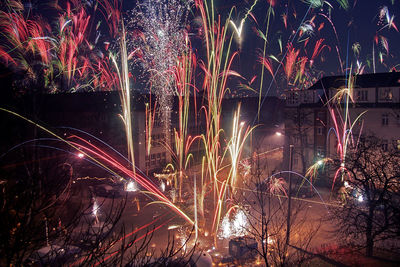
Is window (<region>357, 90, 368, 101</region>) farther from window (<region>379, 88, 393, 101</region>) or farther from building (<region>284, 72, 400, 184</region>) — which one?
window (<region>379, 88, 393, 101</region>)

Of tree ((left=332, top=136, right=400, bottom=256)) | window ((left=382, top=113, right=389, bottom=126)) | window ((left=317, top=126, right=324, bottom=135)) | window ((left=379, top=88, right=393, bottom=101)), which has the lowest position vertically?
tree ((left=332, top=136, right=400, bottom=256))

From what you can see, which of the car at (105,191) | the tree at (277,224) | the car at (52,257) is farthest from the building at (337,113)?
the car at (52,257)

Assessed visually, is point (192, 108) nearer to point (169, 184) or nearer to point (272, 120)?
point (169, 184)

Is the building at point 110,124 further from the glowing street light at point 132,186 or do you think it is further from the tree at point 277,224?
the tree at point 277,224

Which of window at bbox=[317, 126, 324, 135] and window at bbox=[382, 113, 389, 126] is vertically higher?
window at bbox=[382, 113, 389, 126]

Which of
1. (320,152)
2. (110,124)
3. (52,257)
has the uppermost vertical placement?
(110,124)

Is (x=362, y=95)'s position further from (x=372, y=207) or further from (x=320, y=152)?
(x=372, y=207)

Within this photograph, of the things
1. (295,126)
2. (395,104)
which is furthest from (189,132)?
(395,104)

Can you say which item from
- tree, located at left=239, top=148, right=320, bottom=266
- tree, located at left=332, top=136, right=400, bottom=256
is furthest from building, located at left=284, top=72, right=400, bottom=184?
tree, located at left=332, top=136, right=400, bottom=256

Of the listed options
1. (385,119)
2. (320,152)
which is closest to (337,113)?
(385,119)

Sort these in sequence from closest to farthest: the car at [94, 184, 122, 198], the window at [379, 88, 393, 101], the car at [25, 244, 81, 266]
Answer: the car at [25, 244, 81, 266] → the window at [379, 88, 393, 101] → the car at [94, 184, 122, 198]
